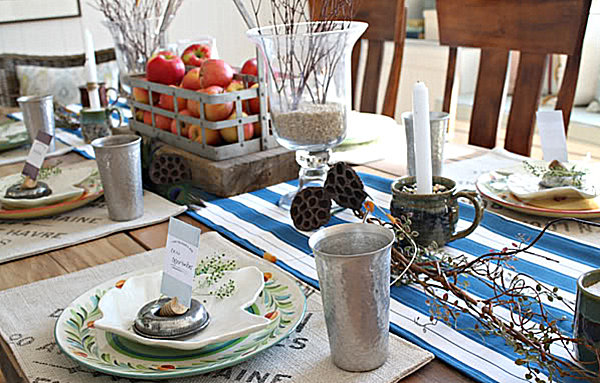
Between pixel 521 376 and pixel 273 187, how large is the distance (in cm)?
78

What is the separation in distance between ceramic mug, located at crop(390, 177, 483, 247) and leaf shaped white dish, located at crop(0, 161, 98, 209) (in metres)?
0.67

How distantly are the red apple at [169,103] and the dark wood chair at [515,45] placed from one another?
824mm

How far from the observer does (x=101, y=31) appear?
3500 mm

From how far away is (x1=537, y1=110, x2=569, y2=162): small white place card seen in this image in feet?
3.70

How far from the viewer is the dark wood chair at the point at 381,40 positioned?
1.98m

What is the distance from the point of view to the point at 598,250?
926 mm

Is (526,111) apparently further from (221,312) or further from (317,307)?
(221,312)

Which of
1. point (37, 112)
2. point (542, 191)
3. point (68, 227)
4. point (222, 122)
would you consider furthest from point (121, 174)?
point (542, 191)

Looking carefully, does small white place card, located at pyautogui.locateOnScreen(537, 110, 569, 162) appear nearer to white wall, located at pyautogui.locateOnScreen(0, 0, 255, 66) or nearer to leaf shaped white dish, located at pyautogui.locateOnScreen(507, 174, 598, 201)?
leaf shaped white dish, located at pyautogui.locateOnScreen(507, 174, 598, 201)

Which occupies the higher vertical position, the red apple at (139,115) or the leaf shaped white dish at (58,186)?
the red apple at (139,115)

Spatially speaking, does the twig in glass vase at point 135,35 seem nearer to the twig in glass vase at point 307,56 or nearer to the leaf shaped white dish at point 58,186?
the leaf shaped white dish at point 58,186

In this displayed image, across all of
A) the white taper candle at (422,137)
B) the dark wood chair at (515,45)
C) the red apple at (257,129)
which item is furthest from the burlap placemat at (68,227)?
the dark wood chair at (515,45)

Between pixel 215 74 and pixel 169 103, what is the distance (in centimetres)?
16

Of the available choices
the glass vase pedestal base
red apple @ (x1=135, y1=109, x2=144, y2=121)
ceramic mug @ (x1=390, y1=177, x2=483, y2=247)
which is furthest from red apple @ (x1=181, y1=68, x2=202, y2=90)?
ceramic mug @ (x1=390, y1=177, x2=483, y2=247)
